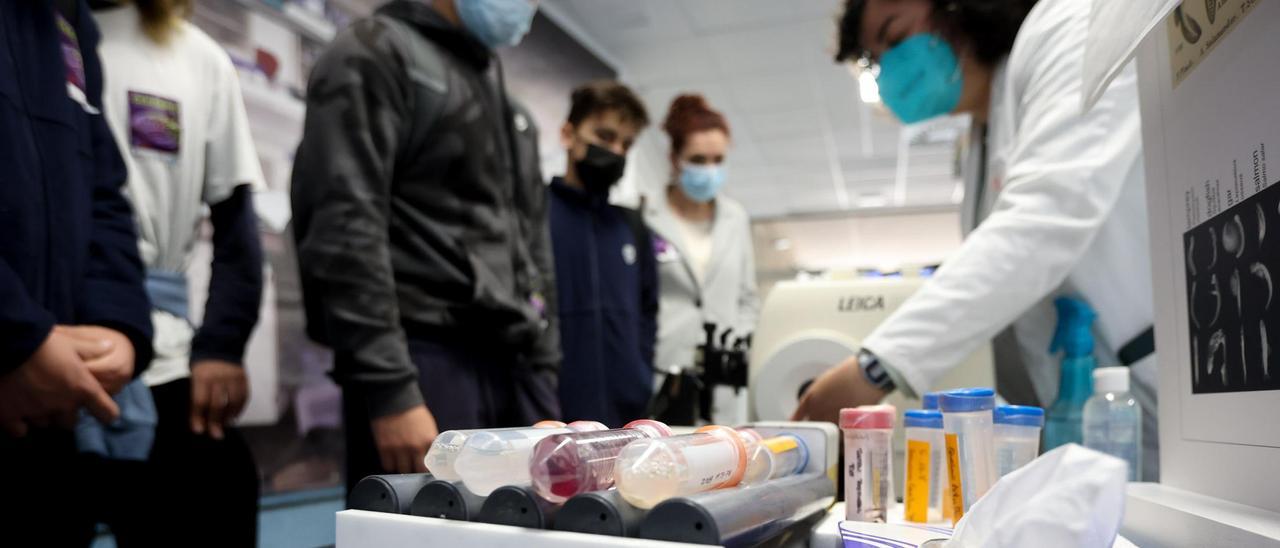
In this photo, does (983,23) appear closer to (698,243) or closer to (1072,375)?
(1072,375)

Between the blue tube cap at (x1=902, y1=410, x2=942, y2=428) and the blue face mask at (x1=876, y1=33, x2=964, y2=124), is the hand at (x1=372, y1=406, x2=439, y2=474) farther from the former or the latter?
the blue face mask at (x1=876, y1=33, x2=964, y2=124)

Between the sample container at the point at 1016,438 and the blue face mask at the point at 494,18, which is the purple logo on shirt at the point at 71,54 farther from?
the sample container at the point at 1016,438

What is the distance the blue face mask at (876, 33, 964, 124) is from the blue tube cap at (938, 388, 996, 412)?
993 mm

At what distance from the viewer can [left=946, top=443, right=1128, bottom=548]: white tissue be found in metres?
0.42

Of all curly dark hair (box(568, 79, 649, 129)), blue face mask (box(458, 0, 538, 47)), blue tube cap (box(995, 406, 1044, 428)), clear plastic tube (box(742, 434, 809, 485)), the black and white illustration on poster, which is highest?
curly dark hair (box(568, 79, 649, 129))

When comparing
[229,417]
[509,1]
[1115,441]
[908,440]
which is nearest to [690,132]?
[509,1]

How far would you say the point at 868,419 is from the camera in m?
0.73

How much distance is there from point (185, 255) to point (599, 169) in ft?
4.31

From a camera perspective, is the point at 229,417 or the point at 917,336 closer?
the point at 917,336

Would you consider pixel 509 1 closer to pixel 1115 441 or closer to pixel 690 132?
pixel 1115 441

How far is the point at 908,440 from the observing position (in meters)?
0.77

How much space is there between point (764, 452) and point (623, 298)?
1975 millimetres

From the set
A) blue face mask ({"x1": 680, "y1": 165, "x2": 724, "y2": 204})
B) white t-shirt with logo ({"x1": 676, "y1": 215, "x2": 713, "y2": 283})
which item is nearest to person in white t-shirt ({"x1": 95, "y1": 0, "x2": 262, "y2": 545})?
white t-shirt with logo ({"x1": 676, "y1": 215, "x2": 713, "y2": 283})

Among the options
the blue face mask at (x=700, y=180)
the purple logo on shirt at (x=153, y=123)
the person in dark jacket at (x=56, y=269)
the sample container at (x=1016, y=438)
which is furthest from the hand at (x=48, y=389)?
the blue face mask at (x=700, y=180)
